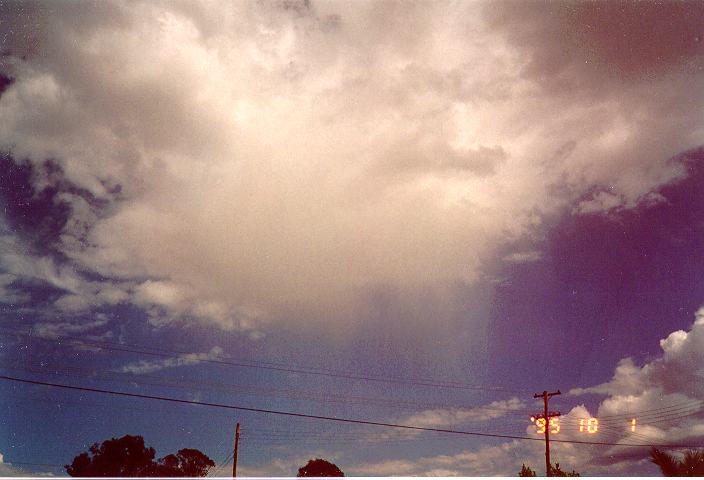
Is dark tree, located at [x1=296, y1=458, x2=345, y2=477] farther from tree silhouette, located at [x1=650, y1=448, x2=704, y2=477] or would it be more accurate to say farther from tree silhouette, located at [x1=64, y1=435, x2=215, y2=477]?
tree silhouette, located at [x1=650, y1=448, x2=704, y2=477]

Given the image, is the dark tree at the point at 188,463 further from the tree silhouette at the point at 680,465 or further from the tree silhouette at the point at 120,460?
the tree silhouette at the point at 680,465

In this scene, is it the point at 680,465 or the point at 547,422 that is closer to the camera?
the point at 680,465

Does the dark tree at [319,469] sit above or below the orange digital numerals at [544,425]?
below

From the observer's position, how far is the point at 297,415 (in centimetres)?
2944

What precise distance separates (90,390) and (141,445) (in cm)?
3671

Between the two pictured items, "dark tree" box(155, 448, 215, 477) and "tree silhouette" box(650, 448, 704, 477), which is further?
"dark tree" box(155, 448, 215, 477)

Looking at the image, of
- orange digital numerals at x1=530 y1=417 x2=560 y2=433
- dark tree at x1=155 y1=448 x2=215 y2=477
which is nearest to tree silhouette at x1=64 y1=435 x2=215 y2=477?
dark tree at x1=155 y1=448 x2=215 y2=477

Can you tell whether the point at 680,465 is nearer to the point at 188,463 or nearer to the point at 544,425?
the point at 544,425

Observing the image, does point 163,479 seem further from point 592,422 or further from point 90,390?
point 592,422

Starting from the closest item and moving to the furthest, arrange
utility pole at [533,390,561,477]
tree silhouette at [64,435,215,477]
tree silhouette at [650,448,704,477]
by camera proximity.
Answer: tree silhouette at [650,448,704,477]
utility pole at [533,390,561,477]
tree silhouette at [64,435,215,477]

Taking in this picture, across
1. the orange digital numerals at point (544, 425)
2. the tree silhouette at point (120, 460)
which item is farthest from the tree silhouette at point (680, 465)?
the tree silhouette at point (120, 460)

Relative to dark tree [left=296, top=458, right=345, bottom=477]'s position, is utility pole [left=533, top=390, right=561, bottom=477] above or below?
above

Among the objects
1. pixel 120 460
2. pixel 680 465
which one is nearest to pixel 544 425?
pixel 680 465

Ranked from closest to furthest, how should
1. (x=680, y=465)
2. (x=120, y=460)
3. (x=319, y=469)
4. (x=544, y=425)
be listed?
(x=680, y=465), (x=544, y=425), (x=120, y=460), (x=319, y=469)
